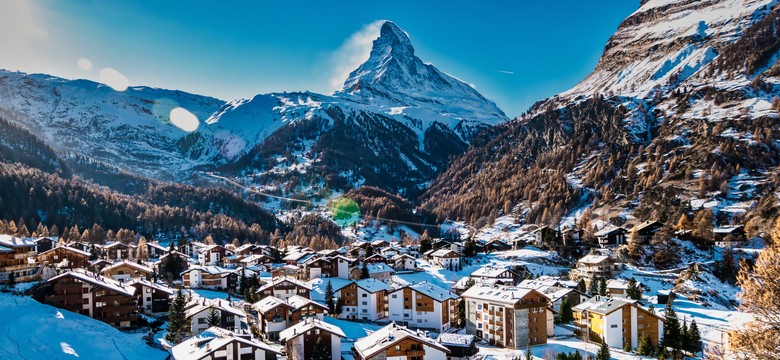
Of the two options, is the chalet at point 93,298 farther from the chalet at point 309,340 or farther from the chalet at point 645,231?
the chalet at point 645,231

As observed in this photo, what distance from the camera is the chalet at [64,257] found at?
7094 cm

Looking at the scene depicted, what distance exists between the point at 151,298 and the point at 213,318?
506 inches

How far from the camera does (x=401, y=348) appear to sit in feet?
143

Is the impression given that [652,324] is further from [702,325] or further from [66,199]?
[66,199]

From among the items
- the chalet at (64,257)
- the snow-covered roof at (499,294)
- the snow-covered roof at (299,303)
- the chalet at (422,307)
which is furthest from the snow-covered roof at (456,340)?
the chalet at (64,257)

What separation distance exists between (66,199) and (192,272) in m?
102

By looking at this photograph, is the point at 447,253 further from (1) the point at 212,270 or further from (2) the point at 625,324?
(2) the point at 625,324

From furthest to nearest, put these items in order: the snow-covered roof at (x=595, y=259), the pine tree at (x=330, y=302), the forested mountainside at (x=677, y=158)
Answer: the forested mountainside at (x=677, y=158)
the snow-covered roof at (x=595, y=259)
the pine tree at (x=330, y=302)

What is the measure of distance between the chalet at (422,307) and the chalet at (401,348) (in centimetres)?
1830

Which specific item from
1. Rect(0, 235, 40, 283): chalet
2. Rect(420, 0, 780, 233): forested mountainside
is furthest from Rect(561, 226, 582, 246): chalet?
Rect(0, 235, 40, 283): chalet

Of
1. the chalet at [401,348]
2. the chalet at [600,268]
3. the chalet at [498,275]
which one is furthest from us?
the chalet at [600,268]

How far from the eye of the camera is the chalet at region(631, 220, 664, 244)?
94.4m

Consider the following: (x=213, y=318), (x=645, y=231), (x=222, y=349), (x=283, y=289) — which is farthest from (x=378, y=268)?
(x=222, y=349)

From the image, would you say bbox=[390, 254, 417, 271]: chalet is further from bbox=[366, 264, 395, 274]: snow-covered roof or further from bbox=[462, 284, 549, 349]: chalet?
bbox=[462, 284, 549, 349]: chalet
